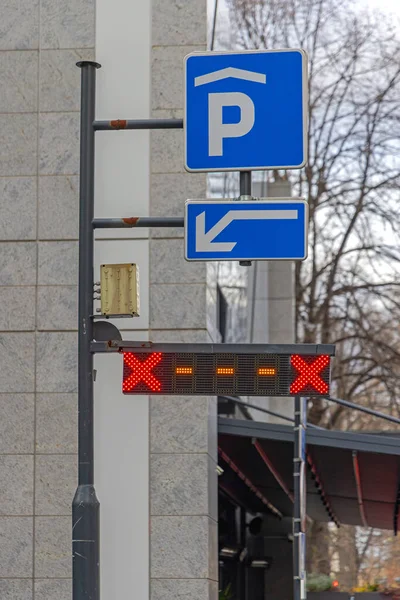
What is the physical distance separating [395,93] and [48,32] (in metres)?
21.6

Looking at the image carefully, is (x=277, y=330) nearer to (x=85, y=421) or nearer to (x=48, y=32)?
(x=48, y=32)

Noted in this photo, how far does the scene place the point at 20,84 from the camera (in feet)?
41.5

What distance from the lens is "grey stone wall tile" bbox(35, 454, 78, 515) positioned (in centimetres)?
1198

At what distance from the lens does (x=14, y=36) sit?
12.8 meters

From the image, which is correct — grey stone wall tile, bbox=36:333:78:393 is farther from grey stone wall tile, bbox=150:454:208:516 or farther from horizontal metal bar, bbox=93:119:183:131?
horizontal metal bar, bbox=93:119:183:131

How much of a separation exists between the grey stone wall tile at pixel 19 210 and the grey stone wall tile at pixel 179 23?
1874mm

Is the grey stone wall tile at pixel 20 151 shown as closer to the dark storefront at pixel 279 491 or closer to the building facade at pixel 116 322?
the building facade at pixel 116 322

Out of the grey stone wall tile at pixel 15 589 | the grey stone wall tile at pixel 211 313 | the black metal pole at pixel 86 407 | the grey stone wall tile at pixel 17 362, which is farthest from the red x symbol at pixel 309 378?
the grey stone wall tile at pixel 15 589

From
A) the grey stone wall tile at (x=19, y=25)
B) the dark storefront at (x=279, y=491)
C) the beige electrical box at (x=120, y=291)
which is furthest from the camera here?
the dark storefront at (x=279, y=491)

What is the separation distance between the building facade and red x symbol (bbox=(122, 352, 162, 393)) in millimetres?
3268

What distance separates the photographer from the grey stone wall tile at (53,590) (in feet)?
39.0

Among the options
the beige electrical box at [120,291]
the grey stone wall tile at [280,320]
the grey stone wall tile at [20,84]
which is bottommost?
the beige electrical box at [120,291]

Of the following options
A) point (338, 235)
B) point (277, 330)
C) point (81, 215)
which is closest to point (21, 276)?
point (81, 215)

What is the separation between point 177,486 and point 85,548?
370 cm
